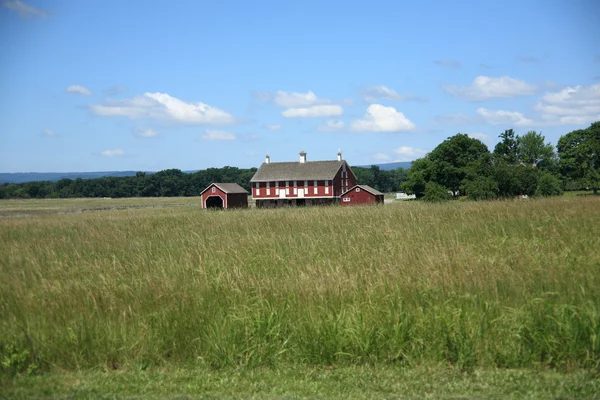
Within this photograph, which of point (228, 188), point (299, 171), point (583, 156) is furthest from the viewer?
point (583, 156)

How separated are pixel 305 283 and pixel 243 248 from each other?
3.36m

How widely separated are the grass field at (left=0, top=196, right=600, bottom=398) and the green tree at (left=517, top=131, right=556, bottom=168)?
10619 centimetres

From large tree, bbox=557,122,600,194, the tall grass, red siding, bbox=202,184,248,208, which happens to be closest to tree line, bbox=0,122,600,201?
large tree, bbox=557,122,600,194

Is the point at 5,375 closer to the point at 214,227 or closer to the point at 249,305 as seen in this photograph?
the point at 249,305

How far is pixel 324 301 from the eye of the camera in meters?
7.39

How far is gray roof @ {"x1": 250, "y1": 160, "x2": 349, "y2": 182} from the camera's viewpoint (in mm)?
75312

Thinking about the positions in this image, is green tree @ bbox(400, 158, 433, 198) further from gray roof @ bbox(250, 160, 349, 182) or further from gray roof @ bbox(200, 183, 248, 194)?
gray roof @ bbox(200, 183, 248, 194)

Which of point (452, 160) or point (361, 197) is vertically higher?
point (452, 160)

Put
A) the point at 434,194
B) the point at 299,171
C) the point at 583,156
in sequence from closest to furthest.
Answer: the point at 434,194 < the point at 299,171 < the point at 583,156

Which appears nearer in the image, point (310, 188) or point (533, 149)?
point (310, 188)

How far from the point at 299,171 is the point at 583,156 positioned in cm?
4603

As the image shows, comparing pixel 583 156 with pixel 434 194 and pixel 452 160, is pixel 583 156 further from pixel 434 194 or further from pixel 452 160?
pixel 434 194

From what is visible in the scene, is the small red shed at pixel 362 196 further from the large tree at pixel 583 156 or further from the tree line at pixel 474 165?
the large tree at pixel 583 156

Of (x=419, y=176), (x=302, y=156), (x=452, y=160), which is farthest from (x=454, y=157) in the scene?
(x=302, y=156)
